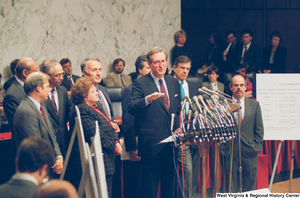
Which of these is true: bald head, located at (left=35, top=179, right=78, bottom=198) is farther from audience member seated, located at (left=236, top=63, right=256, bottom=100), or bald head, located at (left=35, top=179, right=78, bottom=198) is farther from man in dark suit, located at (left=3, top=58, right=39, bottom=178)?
audience member seated, located at (left=236, top=63, right=256, bottom=100)

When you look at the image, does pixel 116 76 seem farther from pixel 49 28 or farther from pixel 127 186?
pixel 127 186

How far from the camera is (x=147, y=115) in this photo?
9.68 feet

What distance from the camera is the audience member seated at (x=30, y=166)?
156cm

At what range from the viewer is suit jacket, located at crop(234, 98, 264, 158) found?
3.70 meters

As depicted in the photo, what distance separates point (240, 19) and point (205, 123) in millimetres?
6731

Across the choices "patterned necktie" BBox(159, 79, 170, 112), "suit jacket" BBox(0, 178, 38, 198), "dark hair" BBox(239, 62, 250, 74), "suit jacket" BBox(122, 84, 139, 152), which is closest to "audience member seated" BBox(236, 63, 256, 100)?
"dark hair" BBox(239, 62, 250, 74)

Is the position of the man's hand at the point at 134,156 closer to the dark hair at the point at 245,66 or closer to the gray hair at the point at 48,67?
the gray hair at the point at 48,67

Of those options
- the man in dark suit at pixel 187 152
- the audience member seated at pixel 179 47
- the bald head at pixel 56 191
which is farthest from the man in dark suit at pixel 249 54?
the bald head at pixel 56 191

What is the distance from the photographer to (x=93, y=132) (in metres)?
2.78

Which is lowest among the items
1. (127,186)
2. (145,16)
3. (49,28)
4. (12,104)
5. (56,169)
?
(127,186)

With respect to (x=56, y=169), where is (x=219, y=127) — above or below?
above

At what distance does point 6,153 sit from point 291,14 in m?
7.85

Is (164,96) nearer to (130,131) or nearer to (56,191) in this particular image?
(130,131)

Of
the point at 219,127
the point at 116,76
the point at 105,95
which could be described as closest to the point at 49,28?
the point at 116,76
